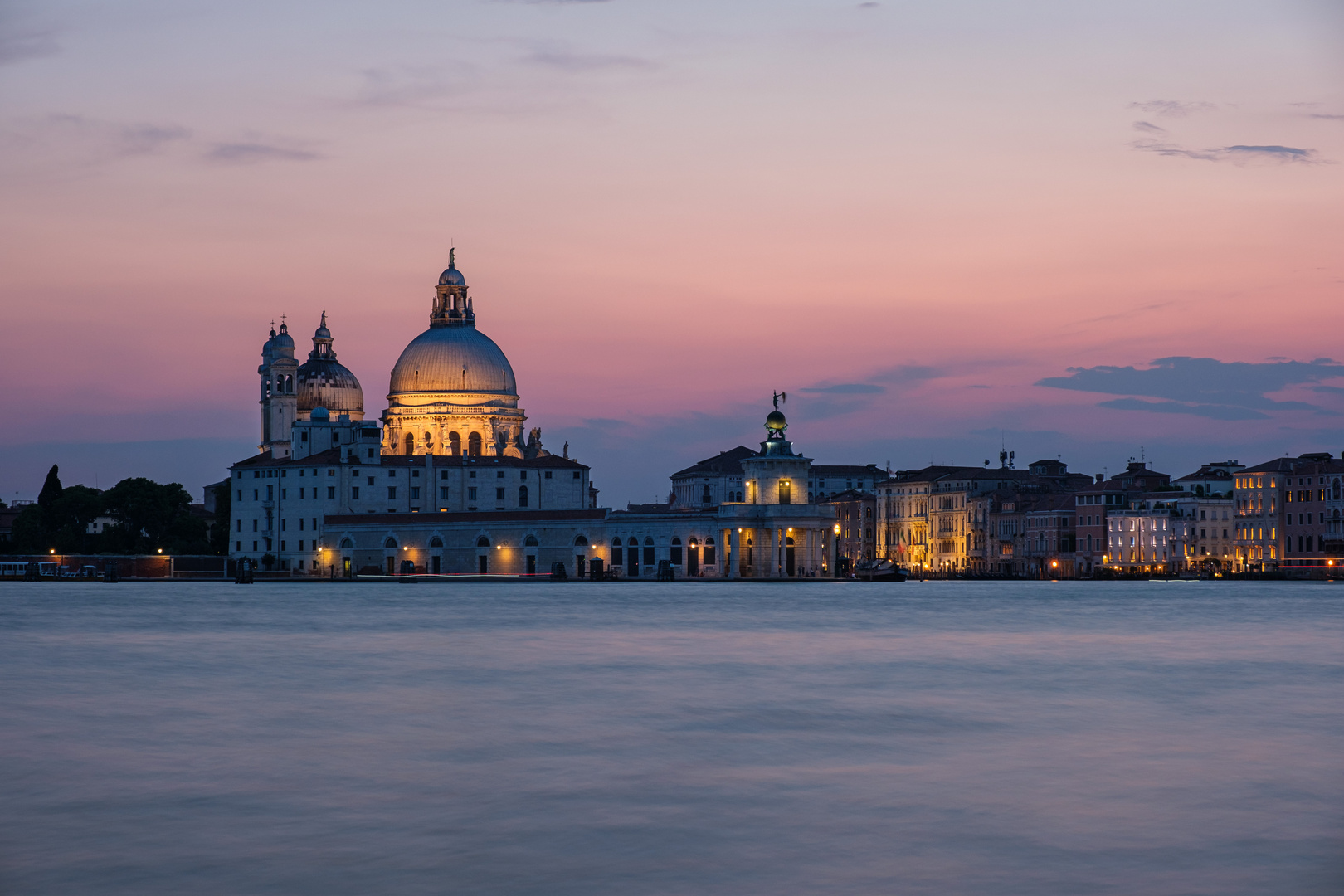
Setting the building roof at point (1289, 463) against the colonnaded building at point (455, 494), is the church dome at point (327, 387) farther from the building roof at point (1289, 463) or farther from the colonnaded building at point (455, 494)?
the building roof at point (1289, 463)

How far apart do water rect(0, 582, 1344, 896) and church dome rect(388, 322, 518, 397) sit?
231 ft

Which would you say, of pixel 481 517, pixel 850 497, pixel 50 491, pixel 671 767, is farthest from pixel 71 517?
pixel 671 767

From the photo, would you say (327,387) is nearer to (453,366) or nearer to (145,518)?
(453,366)

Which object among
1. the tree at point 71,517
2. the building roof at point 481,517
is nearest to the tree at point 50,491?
the tree at point 71,517

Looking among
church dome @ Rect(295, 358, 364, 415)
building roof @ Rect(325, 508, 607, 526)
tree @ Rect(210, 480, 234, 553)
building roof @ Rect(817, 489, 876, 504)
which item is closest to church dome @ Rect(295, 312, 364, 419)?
church dome @ Rect(295, 358, 364, 415)

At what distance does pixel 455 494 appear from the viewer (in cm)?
10075

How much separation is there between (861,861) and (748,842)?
0.99 metres

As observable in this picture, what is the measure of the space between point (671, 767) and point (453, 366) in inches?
3626

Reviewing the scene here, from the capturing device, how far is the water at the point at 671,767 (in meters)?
12.3

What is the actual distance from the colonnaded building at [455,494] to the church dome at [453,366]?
0.10 meters

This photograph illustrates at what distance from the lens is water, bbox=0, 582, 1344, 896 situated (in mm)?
A: 12297

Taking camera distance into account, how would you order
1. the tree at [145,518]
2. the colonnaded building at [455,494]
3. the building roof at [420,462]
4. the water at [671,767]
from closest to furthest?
1. the water at [671,767]
2. the colonnaded building at [455,494]
3. the building roof at [420,462]
4. the tree at [145,518]

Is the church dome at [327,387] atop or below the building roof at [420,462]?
atop

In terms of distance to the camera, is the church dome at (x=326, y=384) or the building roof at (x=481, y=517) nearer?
the building roof at (x=481, y=517)
